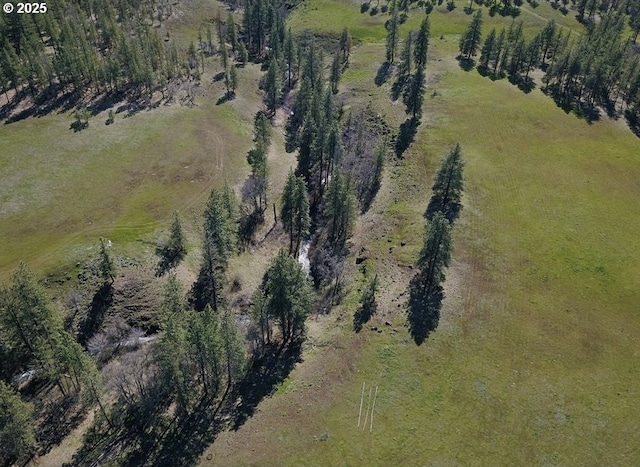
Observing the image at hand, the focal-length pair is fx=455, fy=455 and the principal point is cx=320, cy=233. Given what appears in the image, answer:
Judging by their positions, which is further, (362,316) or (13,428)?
(362,316)

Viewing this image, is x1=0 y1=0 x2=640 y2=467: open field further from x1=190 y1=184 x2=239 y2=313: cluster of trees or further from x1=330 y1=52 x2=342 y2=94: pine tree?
x1=330 y1=52 x2=342 y2=94: pine tree

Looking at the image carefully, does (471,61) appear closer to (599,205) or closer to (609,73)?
(609,73)

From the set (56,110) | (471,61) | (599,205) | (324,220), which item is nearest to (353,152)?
(324,220)

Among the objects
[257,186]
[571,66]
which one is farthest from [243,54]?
[571,66]

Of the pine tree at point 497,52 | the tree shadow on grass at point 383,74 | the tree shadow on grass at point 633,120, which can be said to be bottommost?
the tree shadow on grass at point 633,120

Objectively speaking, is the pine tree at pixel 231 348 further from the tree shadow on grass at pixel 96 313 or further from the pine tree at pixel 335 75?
the pine tree at pixel 335 75

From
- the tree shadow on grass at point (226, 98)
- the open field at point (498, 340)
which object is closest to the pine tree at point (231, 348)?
the open field at point (498, 340)

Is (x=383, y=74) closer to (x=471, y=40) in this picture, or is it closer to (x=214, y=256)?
(x=471, y=40)
